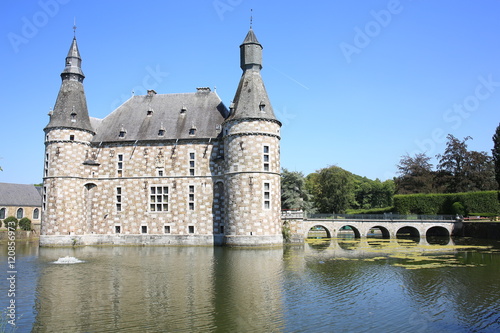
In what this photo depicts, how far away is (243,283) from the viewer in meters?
18.8

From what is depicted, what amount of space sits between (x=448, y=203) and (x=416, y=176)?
1187 cm

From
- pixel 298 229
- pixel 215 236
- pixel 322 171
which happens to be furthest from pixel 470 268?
pixel 322 171

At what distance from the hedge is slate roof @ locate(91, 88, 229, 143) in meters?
29.3

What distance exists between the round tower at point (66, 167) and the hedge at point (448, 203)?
3988 cm

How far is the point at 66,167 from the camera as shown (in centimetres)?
3897

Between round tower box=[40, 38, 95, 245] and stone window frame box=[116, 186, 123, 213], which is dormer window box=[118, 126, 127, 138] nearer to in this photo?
round tower box=[40, 38, 95, 245]

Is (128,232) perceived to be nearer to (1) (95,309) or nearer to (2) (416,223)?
(1) (95,309)

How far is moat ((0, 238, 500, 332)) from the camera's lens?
12508mm

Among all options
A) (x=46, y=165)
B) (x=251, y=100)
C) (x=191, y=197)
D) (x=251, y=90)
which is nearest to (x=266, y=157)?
(x=251, y=100)

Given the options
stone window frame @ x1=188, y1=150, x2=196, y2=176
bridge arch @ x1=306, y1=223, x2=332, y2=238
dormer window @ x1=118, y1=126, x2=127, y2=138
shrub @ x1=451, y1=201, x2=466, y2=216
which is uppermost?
dormer window @ x1=118, y1=126, x2=127, y2=138

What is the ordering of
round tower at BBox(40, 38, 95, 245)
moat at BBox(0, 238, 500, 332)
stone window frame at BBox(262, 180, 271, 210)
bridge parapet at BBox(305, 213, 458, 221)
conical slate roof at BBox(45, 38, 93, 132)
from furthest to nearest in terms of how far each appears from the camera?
bridge parapet at BBox(305, 213, 458, 221)
conical slate roof at BBox(45, 38, 93, 132)
round tower at BBox(40, 38, 95, 245)
stone window frame at BBox(262, 180, 271, 210)
moat at BBox(0, 238, 500, 332)

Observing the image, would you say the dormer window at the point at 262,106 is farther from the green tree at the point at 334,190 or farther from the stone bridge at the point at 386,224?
the green tree at the point at 334,190

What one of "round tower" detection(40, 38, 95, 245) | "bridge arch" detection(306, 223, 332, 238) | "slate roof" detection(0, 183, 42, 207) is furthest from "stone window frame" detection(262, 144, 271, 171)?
"slate roof" detection(0, 183, 42, 207)

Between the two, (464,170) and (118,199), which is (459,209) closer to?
(464,170)
